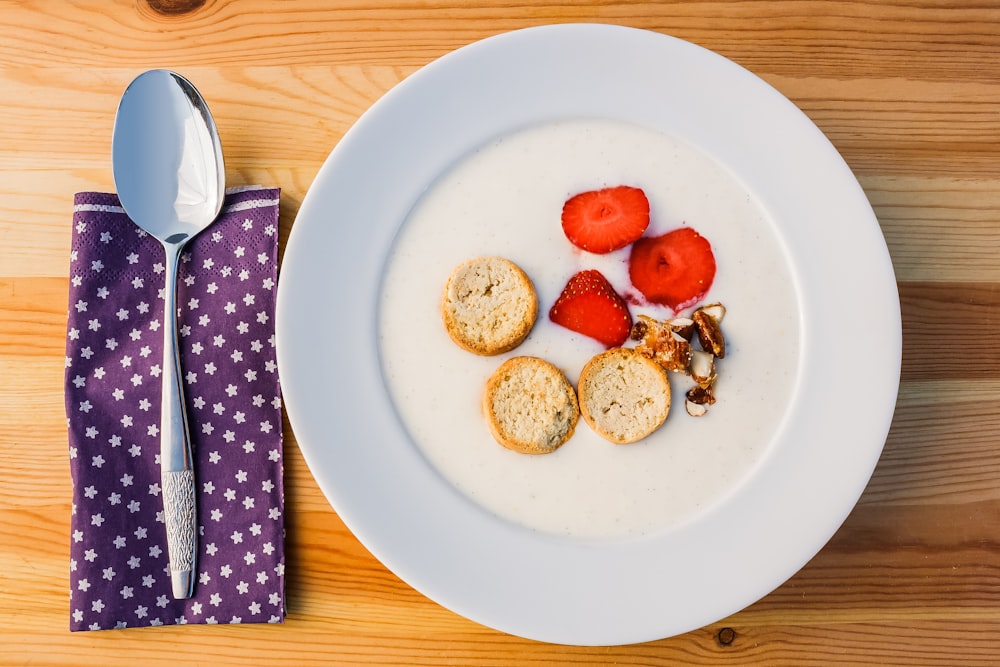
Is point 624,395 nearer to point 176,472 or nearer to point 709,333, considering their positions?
point 709,333

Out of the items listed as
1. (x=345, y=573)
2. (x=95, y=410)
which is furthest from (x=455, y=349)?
→ (x=95, y=410)

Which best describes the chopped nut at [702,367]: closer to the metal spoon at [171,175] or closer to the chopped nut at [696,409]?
the chopped nut at [696,409]

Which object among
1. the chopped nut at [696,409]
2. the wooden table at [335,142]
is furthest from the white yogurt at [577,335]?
the wooden table at [335,142]

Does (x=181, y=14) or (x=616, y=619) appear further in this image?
(x=181, y=14)

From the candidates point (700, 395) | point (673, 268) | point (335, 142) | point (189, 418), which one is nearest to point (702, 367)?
point (700, 395)

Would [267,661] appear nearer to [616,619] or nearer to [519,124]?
[616,619]

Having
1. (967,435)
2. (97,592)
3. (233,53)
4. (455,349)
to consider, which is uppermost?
(233,53)
